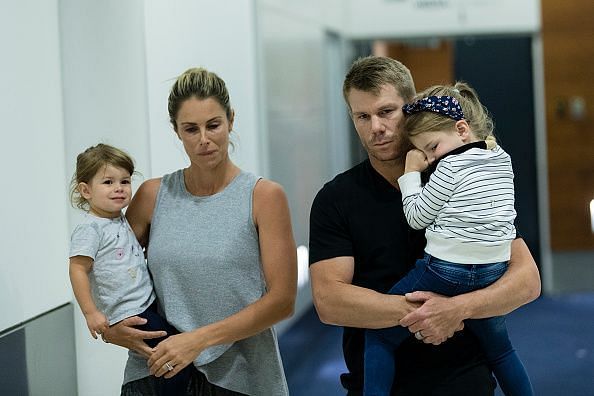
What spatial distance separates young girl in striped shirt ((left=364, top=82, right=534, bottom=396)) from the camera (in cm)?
221

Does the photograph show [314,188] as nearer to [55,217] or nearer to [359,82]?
[55,217]

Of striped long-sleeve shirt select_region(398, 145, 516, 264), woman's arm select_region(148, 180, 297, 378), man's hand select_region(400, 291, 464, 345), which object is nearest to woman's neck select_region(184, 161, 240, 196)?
woman's arm select_region(148, 180, 297, 378)

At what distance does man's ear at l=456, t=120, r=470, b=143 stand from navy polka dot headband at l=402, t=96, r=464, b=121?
14mm

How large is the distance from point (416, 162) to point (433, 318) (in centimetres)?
37

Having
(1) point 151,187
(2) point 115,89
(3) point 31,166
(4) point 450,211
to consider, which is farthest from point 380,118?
(3) point 31,166

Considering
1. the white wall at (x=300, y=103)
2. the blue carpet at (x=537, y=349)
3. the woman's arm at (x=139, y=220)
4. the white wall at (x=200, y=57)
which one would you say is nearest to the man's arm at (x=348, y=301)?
the woman's arm at (x=139, y=220)

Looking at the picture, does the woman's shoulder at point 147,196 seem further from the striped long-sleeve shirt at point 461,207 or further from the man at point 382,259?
the striped long-sleeve shirt at point 461,207

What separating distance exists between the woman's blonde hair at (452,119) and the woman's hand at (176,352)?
0.73 m

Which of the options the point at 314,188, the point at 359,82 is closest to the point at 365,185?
the point at 359,82

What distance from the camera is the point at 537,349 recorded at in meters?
5.95

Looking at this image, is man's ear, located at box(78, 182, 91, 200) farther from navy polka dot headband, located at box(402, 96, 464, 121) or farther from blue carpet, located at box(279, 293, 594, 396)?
blue carpet, located at box(279, 293, 594, 396)

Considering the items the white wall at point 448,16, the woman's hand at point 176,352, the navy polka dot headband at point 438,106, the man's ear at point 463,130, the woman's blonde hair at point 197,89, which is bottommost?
the woman's hand at point 176,352

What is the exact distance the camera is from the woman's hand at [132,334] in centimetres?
236

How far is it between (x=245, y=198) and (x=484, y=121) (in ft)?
2.06
